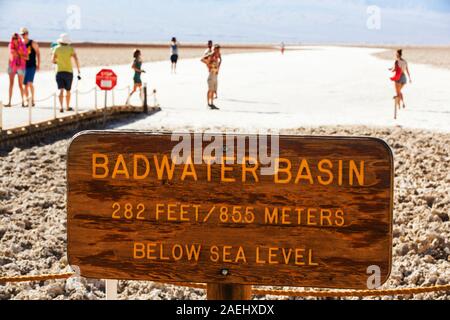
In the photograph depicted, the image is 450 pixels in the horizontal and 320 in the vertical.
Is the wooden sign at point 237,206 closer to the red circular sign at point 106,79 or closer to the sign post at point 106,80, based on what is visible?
the sign post at point 106,80

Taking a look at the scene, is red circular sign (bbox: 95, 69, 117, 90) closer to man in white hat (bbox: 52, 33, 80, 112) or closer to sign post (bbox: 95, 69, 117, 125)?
sign post (bbox: 95, 69, 117, 125)

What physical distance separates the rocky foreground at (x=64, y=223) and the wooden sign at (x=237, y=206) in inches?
184

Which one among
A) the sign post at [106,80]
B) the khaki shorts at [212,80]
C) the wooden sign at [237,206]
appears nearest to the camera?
the wooden sign at [237,206]


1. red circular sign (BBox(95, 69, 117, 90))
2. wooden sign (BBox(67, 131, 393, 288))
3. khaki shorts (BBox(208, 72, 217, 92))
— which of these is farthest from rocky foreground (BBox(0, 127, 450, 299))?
khaki shorts (BBox(208, 72, 217, 92))

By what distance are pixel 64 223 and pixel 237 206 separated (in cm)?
715

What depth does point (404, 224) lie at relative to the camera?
10.1 metres

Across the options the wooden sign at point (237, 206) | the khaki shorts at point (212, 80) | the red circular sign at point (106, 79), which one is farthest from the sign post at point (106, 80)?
the wooden sign at point (237, 206)

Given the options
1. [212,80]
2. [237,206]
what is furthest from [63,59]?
[237,206]

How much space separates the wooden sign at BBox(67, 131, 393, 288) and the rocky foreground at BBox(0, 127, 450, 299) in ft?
15.3

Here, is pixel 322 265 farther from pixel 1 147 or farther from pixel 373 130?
pixel 373 130

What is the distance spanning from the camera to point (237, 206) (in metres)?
3.06

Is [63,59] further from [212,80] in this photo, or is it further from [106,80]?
[212,80]

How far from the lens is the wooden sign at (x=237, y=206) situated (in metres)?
3.00

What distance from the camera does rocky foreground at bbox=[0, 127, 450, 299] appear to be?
7.84 meters
